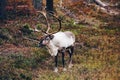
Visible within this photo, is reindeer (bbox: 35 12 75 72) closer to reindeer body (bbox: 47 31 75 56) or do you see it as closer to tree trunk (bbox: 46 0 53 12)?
reindeer body (bbox: 47 31 75 56)

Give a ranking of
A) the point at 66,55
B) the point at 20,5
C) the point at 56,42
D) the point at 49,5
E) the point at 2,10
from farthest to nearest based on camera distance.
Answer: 1. the point at 20,5
2. the point at 49,5
3. the point at 2,10
4. the point at 66,55
5. the point at 56,42

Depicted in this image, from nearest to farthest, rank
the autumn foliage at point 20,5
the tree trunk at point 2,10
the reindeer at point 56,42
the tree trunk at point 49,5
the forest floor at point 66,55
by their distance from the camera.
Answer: the forest floor at point 66,55 → the reindeer at point 56,42 → the tree trunk at point 2,10 → the tree trunk at point 49,5 → the autumn foliage at point 20,5

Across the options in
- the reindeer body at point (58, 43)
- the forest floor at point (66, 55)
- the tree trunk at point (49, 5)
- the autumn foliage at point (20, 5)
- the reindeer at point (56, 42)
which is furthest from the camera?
the autumn foliage at point (20, 5)

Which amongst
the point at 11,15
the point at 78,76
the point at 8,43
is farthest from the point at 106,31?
the point at 78,76

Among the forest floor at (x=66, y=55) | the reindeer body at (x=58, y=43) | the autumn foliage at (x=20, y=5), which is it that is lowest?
the forest floor at (x=66, y=55)

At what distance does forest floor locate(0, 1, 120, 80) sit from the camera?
1594cm

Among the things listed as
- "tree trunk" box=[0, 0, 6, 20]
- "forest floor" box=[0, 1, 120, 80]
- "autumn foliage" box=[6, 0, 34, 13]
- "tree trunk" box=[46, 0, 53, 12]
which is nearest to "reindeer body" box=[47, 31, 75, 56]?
"forest floor" box=[0, 1, 120, 80]

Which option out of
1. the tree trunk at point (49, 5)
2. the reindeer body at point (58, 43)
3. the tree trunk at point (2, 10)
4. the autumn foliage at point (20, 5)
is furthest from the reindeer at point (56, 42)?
the autumn foliage at point (20, 5)

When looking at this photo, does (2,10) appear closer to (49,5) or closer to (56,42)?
(49,5)

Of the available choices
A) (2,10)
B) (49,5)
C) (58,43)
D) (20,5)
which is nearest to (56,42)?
(58,43)

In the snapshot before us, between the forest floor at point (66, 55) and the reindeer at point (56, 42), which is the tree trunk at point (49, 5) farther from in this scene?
the reindeer at point (56, 42)

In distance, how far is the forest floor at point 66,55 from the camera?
52.3ft

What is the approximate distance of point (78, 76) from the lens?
1593 cm

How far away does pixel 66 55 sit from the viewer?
19.0 metres
